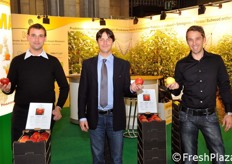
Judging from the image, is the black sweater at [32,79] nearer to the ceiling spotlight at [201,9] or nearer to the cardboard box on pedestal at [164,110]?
the cardboard box on pedestal at [164,110]

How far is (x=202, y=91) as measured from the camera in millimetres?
2771

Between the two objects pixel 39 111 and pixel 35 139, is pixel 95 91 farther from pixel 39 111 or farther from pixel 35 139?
pixel 35 139

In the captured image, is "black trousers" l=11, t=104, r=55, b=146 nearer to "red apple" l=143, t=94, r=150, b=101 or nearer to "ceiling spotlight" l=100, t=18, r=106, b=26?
"red apple" l=143, t=94, r=150, b=101

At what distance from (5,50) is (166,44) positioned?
20.2ft

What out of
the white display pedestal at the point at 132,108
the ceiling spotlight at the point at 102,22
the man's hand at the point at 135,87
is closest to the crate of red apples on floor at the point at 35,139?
the man's hand at the point at 135,87

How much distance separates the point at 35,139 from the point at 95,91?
73 cm

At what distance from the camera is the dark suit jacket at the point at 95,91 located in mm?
2838

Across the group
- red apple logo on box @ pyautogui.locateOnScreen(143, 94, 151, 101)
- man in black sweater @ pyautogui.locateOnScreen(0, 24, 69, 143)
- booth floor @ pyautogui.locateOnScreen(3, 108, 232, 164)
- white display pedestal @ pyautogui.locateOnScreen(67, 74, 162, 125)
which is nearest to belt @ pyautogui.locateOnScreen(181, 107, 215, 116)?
red apple logo on box @ pyautogui.locateOnScreen(143, 94, 151, 101)

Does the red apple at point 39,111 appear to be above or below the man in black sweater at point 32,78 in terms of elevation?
below

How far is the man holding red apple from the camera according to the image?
2.77 metres

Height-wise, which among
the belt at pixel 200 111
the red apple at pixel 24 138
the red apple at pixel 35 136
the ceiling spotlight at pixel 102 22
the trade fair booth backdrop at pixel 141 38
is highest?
the ceiling spotlight at pixel 102 22

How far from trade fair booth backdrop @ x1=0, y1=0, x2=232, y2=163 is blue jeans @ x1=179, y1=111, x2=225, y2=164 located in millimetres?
4577

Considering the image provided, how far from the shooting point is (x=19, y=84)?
9.16ft

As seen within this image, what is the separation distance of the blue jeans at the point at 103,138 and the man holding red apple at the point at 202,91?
0.65m
